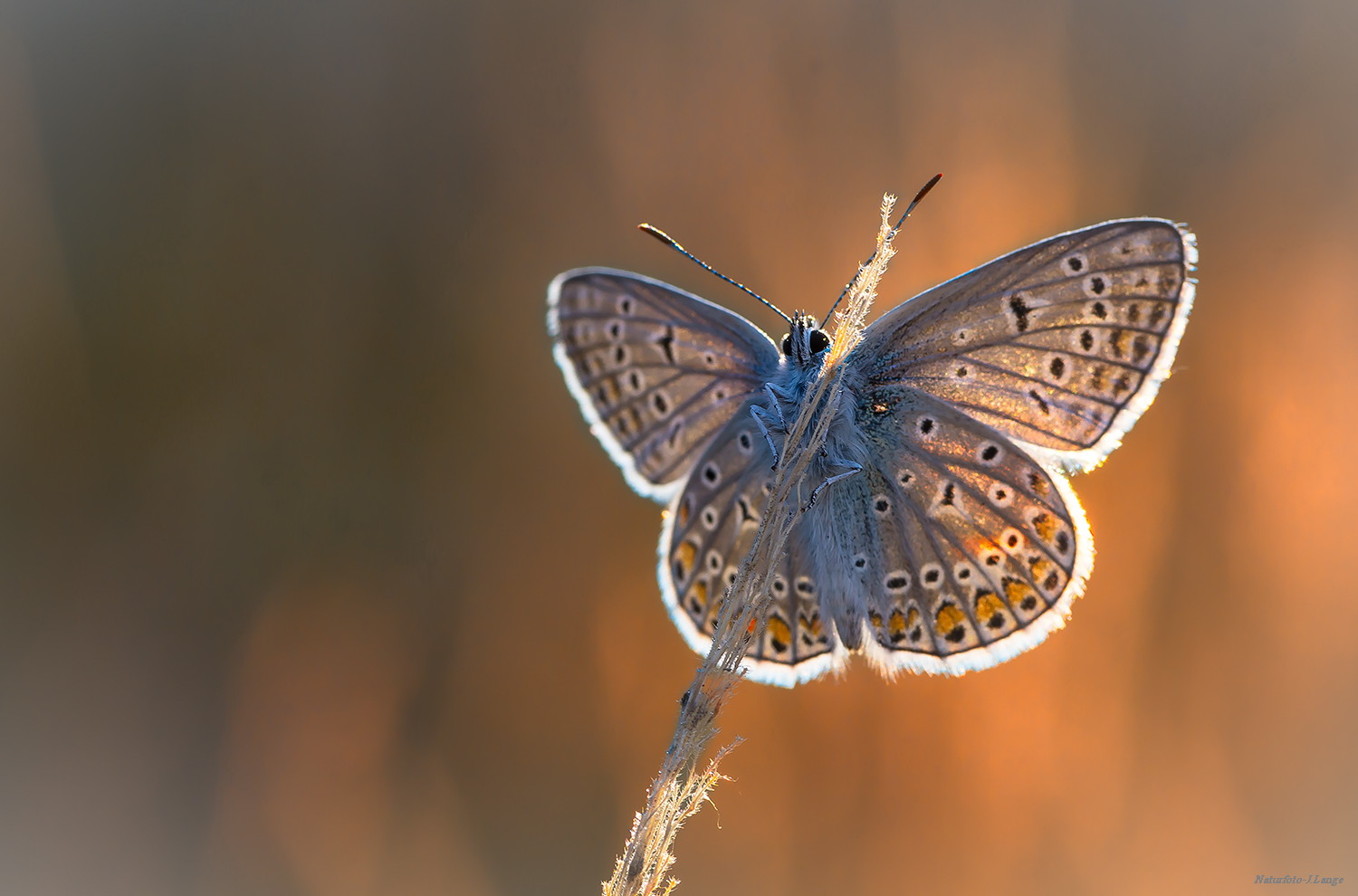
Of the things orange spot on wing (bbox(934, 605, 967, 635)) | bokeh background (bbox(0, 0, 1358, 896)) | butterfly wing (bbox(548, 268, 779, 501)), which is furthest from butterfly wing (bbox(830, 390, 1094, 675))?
bokeh background (bbox(0, 0, 1358, 896))

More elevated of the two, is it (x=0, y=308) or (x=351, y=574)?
(x=0, y=308)

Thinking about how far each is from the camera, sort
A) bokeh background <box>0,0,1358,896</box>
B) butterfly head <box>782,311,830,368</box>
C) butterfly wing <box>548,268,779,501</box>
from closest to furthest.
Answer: butterfly head <box>782,311,830,368</box>
butterfly wing <box>548,268,779,501</box>
bokeh background <box>0,0,1358,896</box>

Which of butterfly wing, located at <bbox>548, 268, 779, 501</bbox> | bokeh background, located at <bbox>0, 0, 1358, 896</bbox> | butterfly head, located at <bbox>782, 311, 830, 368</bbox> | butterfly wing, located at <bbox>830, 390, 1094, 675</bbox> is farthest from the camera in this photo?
bokeh background, located at <bbox>0, 0, 1358, 896</bbox>

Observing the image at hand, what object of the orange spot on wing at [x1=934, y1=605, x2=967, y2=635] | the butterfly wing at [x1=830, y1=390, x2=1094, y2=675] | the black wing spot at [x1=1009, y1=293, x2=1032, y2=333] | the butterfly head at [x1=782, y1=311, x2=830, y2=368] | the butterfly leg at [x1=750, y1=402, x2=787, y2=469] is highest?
the black wing spot at [x1=1009, y1=293, x2=1032, y2=333]

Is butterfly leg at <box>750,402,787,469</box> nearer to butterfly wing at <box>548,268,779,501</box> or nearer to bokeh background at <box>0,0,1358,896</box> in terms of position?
butterfly wing at <box>548,268,779,501</box>

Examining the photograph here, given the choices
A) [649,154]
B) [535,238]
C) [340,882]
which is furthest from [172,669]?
[649,154]

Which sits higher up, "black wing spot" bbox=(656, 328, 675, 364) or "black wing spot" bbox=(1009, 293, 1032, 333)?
"black wing spot" bbox=(1009, 293, 1032, 333)

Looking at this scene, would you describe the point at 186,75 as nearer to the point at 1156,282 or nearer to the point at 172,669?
the point at 172,669

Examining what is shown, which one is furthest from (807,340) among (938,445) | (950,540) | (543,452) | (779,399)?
(543,452)
